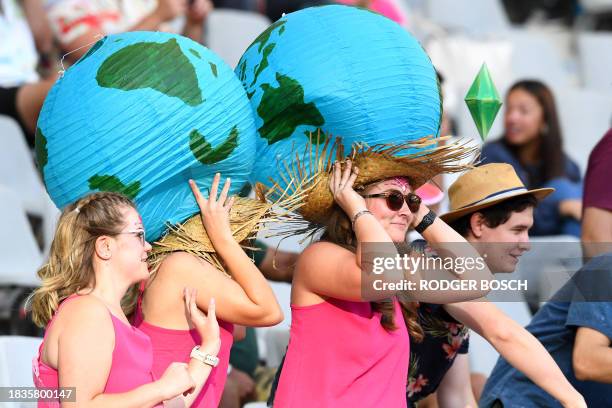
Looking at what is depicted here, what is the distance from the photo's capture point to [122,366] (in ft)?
8.11

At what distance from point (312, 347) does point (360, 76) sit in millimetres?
712

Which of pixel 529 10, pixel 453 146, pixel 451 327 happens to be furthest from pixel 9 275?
pixel 529 10

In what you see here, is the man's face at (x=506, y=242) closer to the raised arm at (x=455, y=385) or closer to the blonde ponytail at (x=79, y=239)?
the raised arm at (x=455, y=385)

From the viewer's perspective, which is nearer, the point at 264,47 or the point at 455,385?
the point at 264,47

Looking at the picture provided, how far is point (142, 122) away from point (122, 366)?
0.57m

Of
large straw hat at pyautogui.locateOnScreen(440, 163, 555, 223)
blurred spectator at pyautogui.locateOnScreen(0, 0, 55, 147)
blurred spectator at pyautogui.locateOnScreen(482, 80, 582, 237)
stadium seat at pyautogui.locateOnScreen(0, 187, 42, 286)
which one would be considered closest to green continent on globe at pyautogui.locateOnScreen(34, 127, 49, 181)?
large straw hat at pyautogui.locateOnScreen(440, 163, 555, 223)

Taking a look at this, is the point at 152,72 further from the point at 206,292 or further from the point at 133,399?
the point at 133,399

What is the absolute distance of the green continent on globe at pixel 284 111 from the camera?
2711mm

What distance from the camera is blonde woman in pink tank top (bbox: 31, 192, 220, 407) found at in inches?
94.3

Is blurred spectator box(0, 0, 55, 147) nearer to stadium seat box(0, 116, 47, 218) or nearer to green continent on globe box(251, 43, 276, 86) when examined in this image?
stadium seat box(0, 116, 47, 218)

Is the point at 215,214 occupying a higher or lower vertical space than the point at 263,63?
lower

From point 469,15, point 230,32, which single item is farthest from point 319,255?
point 469,15

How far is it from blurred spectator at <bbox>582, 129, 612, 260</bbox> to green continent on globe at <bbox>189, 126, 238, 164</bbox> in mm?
1675

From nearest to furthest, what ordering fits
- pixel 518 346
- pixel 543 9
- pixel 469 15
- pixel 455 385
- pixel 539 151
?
pixel 518 346
pixel 455 385
pixel 539 151
pixel 469 15
pixel 543 9
